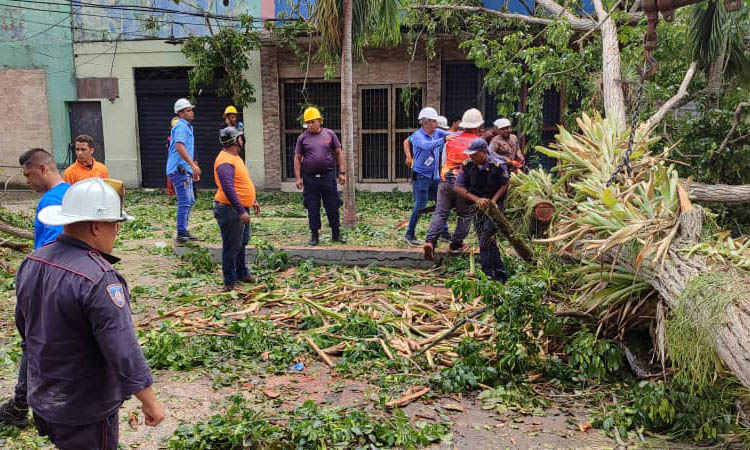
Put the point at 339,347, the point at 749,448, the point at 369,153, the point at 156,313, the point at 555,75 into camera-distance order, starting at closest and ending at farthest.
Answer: the point at 749,448
the point at 339,347
the point at 156,313
the point at 555,75
the point at 369,153

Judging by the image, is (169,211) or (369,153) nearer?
(169,211)

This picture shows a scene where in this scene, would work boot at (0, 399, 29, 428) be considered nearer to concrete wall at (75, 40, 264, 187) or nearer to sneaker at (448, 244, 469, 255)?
sneaker at (448, 244, 469, 255)

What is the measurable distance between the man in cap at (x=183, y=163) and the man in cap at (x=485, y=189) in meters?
3.94

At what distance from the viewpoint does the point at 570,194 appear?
718cm

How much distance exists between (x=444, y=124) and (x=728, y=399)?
7479 mm

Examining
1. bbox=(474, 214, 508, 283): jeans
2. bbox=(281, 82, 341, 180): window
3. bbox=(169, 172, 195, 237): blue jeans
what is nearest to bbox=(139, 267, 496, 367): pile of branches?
bbox=(474, 214, 508, 283): jeans

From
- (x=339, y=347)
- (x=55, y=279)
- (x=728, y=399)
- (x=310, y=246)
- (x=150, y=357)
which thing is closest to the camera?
(x=55, y=279)

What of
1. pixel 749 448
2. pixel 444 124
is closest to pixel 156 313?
pixel 749 448

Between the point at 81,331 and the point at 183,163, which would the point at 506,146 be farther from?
the point at 81,331

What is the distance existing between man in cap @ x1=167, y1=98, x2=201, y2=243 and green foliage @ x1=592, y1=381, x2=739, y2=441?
6.56 m

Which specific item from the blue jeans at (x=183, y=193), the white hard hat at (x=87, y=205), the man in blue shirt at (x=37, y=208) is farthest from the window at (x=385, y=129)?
the white hard hat at (x=87, y=205)

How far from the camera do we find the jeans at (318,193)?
8.52 meters

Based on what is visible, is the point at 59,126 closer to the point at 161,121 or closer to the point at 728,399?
the point at 161,121

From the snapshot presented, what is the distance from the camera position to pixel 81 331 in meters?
2.50
